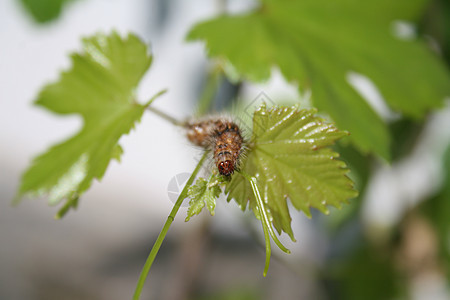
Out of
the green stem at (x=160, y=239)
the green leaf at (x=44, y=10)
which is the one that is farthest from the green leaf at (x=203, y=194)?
the green leaf at (x=44, y=10)

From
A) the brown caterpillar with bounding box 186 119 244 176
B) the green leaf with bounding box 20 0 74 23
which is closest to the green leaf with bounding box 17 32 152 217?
the brown caterpillar with bounding box 186 119 244 176

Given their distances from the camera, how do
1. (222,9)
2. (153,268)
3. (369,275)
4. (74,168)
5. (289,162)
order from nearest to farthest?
(289,162) < (74,168) < (222,9) < (369,275) < (153,268)

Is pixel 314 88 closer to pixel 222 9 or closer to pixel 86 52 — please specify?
pixel 86 52

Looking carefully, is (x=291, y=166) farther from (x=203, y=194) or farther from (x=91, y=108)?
(x=91, y=108)

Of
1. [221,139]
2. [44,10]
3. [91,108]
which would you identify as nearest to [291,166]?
[221,139]

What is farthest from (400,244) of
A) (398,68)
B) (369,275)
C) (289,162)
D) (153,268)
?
(153,268)

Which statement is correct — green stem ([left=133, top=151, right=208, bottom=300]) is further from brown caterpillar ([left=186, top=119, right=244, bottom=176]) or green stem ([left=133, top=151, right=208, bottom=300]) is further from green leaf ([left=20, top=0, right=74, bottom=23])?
green leaf ([left=20, top=0, right=74, bottom=23])
